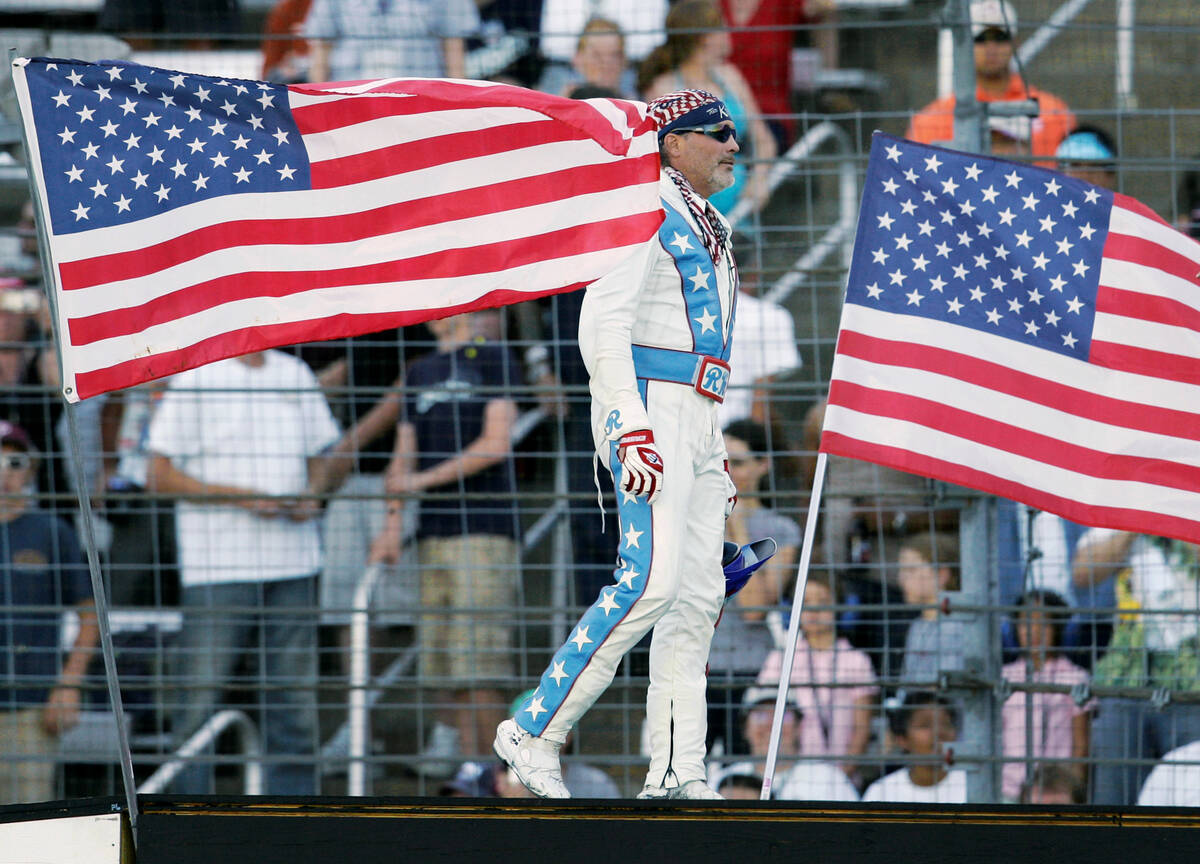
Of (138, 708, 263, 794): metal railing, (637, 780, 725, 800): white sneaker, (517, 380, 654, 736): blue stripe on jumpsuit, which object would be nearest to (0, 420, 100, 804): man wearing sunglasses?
(138, 708, 263, 794): metal railing

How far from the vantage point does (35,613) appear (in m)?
6.96

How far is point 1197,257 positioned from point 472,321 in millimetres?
2603

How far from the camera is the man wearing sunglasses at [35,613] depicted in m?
6.79

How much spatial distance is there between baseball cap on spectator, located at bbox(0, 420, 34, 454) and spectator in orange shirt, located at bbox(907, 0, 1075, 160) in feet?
11.7

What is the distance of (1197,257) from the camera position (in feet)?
18.4

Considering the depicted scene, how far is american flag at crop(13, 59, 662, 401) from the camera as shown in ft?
15.2

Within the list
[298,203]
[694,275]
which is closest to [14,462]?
[298,203]

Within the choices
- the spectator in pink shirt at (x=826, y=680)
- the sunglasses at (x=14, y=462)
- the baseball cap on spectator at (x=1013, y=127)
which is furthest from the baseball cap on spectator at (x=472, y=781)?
the baseball cap on spectator at (x=1013, y=127)

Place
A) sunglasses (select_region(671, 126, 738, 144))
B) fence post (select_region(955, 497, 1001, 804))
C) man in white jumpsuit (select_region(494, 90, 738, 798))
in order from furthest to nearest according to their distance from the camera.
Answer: fence post (select_region(955, 497, 1001, 804)) < sunglasses (select_region(671, 126, 738, 144)) < man in white jumpsuit (select_region(494, 90, 738, 798))

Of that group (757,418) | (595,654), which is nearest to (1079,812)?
(595,654)

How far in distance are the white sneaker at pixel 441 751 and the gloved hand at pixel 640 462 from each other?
82.6 inches

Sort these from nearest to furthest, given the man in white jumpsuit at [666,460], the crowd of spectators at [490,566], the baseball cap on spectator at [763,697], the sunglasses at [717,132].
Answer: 1. the man in white jumpsuit at [666,460]
2. the sunglasses at [717,132]
3. the crowd of spectators at [490,566]
4. the baseball cap on spectator at [763,697]

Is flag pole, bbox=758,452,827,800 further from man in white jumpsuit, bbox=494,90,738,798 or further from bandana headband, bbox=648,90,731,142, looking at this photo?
bandana headband, bbox=648,90,731,142

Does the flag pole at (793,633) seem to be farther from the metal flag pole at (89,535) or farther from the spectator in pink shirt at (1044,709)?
the metal flag pole at (89,535)
